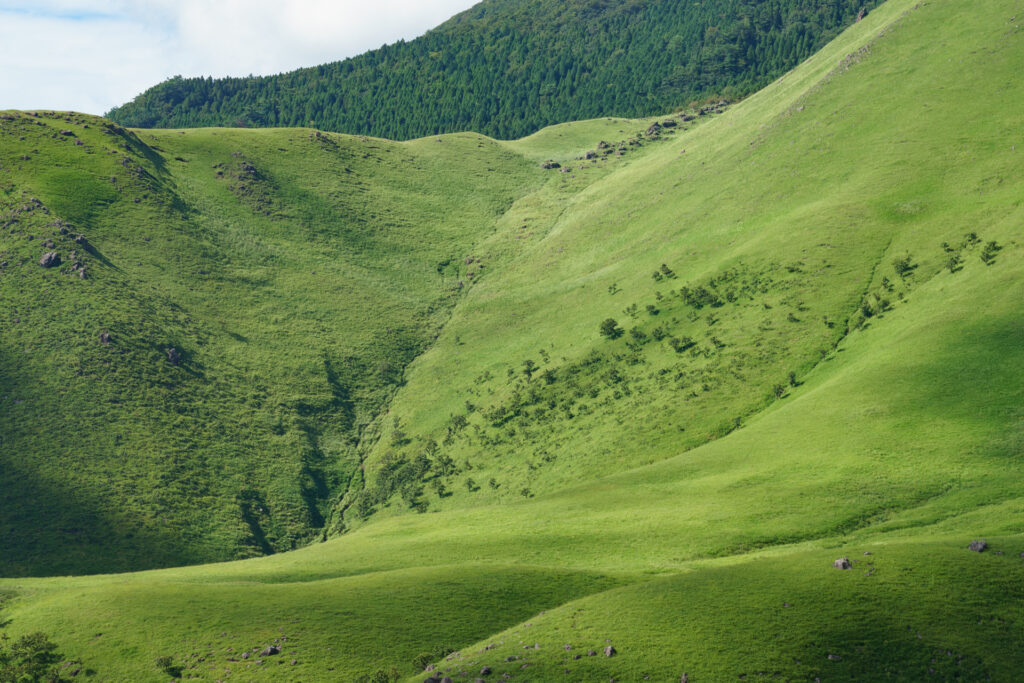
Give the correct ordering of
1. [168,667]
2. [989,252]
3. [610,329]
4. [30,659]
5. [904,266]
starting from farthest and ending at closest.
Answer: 1. [610,329]
2. [904,266]
3. [989,252]
4. [30,659]
5. [168,667]

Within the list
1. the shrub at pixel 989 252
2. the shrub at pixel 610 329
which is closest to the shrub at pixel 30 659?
the shrub at pixel 610 329

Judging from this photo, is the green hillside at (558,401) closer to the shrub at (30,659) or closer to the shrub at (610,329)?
the shrub at (30,659)

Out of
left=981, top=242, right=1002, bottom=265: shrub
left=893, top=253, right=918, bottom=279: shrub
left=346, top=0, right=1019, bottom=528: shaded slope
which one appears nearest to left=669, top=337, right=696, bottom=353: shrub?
left=346, top=0, right=1019, bottom=528: shaded slope

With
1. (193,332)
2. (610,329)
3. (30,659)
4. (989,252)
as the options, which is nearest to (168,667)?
(30,659)

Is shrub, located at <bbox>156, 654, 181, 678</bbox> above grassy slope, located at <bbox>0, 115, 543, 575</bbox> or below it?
below

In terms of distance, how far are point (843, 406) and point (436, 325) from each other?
307 feet

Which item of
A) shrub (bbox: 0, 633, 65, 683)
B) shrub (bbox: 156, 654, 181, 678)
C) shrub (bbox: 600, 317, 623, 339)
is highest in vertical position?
shrub (bbox: 600, 317, 623, 339)

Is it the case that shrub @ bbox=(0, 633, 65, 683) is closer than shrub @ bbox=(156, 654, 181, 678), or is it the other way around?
shrub @ bbox=(156, 654, 181, 678)

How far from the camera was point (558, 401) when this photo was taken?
94250mm

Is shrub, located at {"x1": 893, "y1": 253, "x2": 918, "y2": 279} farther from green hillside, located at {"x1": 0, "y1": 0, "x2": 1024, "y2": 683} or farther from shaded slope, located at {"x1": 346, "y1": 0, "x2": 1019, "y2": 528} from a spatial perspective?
shaded slope, located at {"x1": 346, "y1": 0, "x2": 1019, "y2": 528}

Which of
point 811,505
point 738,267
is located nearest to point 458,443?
point 738,267

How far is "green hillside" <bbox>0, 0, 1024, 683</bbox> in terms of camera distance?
36094 mm

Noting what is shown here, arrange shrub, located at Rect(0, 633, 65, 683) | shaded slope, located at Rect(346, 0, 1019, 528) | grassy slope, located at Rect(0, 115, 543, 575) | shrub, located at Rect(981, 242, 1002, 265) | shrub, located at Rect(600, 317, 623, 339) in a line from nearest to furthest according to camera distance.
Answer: shrub, located at Rect(0, 633, 65, 683)
shrub, located at Rect(981, 242, 1002, 265)
shaded slope, located at Rect(346, 0, 1019, 528)
grassy slope, located at Rect(0, 115, 543, 575)
shrub, located at Rect(600, 317, 623, 339)

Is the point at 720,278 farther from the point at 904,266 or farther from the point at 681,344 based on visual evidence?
the point at 904,266
